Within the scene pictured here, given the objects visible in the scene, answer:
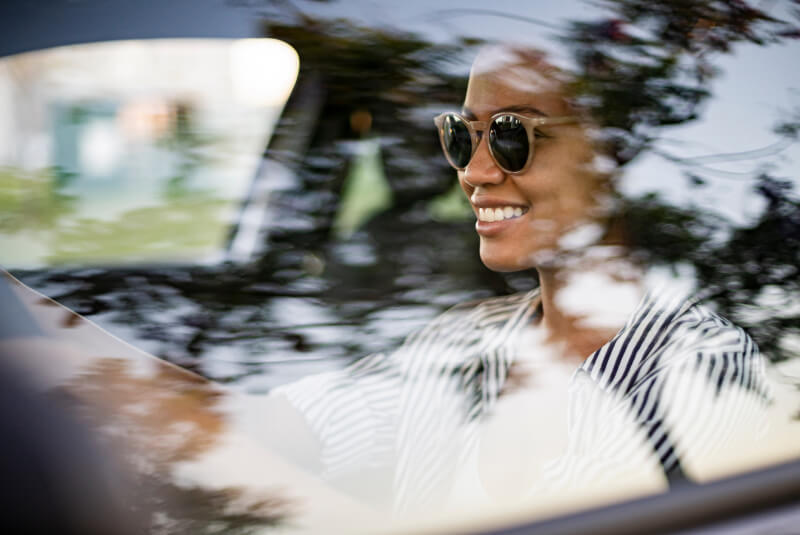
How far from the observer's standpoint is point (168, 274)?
113 cm

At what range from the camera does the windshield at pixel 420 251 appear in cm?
108

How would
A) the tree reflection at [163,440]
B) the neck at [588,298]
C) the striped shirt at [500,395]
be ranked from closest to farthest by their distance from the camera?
the tree reflection at [163,440] < the striped shirt at [500,395] < the neck at [588,298]

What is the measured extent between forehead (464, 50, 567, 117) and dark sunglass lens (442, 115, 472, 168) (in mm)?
31

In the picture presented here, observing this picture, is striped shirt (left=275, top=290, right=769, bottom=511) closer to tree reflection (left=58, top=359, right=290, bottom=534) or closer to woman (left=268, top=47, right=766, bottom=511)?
woman (left=268, top=47, right=766, bottom=511)

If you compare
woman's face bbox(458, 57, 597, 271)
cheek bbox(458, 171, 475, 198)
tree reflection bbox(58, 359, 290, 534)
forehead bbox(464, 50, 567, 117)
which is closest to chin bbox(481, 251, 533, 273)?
woman's face bbox(458, 57, 597, 271)

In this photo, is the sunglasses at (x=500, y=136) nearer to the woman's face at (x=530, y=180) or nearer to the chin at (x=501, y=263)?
the woman's face at (x=530, y=180)

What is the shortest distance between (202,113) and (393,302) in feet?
1.37

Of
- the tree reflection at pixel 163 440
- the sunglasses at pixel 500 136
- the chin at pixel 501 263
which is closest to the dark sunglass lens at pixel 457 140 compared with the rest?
the sunglasses at pixel 500 136

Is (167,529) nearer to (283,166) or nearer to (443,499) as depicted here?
(443,499)

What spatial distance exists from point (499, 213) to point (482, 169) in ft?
0.26

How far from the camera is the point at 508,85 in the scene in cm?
125

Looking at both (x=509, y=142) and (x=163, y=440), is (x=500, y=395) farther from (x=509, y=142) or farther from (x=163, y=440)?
(x=163, y=440)

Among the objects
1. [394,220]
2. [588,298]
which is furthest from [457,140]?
[588,298]

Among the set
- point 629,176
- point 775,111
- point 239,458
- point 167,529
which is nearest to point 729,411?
point 629,176
